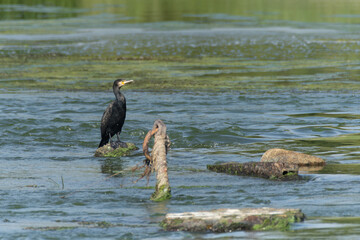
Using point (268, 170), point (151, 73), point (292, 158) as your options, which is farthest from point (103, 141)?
point (151, 73)

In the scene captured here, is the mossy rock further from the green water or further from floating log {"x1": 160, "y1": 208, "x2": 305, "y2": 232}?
floating log {"x1": 160, "y1": 208, "x2": 305, "y2": 232}

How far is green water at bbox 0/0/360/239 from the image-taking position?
378 inches

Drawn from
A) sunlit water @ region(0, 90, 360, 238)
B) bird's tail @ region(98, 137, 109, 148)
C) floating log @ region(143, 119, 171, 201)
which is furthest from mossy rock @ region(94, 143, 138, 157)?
floating log @ region(143, 119, 171, 201)

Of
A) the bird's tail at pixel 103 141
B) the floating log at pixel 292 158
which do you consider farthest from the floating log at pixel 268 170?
the bird's tail at pixel 103 141

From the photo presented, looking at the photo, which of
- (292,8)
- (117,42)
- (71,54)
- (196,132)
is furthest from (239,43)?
(292,8)

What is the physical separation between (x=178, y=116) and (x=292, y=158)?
244 inches

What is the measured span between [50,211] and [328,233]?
11.7 feet

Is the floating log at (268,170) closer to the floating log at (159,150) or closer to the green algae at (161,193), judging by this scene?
the green algae at (161,193)

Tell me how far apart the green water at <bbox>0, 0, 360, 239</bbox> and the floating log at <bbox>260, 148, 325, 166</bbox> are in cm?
36

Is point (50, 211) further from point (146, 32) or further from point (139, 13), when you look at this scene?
point (139, 13)

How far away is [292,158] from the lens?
496 inches

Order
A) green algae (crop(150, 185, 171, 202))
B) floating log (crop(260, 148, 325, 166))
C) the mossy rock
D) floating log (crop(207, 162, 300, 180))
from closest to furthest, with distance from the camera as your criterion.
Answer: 1. green algae (crop(150, 185, 171, 202))
2. floating log (crop(207, 162, 300, 180))
3. floating log (crop(260, 148, 325, 166))
4. the mossy rock

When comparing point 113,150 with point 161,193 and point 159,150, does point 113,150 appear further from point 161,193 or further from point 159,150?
point 159,150

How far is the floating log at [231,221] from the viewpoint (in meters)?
8.12
